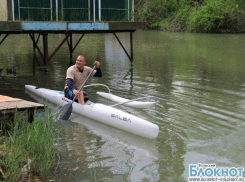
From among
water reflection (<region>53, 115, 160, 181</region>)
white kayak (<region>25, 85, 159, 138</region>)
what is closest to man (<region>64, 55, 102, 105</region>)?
white kayak (<region>25, 85, 159, 138</region>)

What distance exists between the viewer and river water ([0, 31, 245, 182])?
6547mm

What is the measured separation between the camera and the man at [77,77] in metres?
9.48

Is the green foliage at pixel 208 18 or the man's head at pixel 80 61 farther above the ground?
the green foliage at pixel 208 18

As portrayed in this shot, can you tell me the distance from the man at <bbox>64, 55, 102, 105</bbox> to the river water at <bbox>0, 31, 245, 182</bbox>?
54cm

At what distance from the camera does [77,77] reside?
9.69 metres

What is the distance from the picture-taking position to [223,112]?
9.80 meters

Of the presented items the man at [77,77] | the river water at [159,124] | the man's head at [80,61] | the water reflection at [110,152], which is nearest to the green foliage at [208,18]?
the river water at [159,124]

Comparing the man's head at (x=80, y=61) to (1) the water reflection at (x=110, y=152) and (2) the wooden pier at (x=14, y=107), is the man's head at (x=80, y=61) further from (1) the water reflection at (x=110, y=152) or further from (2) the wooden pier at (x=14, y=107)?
(2) the wooden pier at (x=14, y=107)

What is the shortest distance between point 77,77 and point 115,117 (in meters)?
1.63

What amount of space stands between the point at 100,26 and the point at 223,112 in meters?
7.29

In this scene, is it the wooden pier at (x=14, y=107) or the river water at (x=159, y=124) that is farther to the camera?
the wooden pier at (x=14, y=107)

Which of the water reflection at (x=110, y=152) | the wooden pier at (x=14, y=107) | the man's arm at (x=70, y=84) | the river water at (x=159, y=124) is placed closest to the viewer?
the water reflection at (x=110, y=152)

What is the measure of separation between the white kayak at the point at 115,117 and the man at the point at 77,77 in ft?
0.54

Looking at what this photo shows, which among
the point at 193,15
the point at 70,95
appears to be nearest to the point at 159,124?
the point at 70,95
